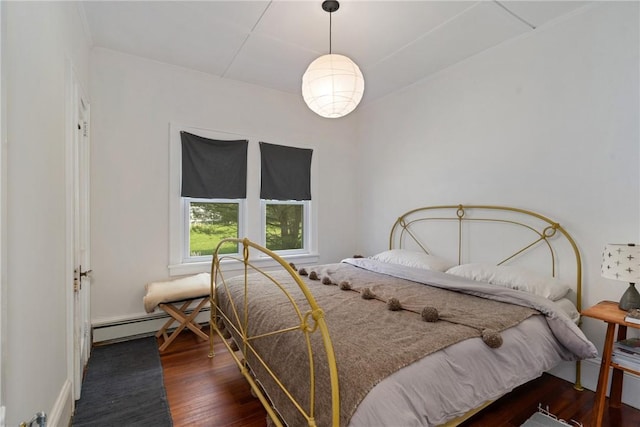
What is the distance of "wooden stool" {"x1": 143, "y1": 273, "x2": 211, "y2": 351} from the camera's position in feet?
8.82

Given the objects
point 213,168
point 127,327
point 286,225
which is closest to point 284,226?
point 286,225

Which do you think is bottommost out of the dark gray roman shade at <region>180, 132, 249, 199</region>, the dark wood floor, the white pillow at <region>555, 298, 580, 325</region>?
the dark wood floor

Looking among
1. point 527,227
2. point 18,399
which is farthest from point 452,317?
point 18,399

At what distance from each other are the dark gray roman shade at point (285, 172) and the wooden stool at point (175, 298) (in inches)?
51.3

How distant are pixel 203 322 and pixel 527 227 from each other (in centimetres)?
327

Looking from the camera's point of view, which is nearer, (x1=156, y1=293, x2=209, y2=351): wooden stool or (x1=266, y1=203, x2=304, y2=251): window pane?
(x1=156, y1=293, x2=209, y2=351): wooden stool

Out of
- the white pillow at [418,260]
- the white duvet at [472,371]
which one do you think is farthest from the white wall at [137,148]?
the white duvet at [472,371]

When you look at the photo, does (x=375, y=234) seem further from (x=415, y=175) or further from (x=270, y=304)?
(x=270, y=304)

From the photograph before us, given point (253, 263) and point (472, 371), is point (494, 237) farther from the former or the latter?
point (253, 263)

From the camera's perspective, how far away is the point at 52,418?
4.96 feet

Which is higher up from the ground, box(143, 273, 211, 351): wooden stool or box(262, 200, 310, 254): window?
box(262, 200, 310, 254): window

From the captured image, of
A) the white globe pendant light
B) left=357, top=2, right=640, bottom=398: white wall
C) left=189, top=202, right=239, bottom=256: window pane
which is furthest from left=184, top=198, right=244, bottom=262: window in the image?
left=357, top=2, right=640, bottom=398: white wall

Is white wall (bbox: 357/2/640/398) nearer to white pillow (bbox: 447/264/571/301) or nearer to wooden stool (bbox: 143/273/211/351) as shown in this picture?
white pillow (bbox: 447/264/571/301)

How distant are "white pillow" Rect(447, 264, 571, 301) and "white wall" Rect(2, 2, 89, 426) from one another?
2.76 metres
